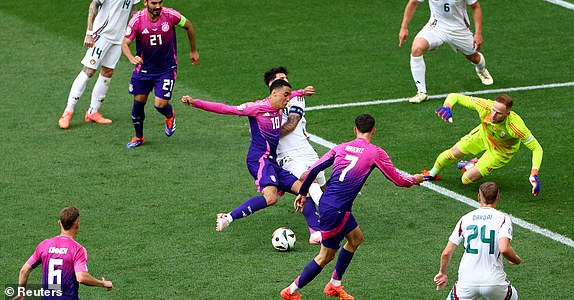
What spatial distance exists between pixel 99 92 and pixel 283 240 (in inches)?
231

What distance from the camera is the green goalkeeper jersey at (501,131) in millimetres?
12953

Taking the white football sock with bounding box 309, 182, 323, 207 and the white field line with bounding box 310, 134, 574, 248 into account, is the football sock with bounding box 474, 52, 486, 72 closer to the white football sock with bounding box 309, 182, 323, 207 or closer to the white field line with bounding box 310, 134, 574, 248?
the white field line with bounding box 310, 134, 574, 248

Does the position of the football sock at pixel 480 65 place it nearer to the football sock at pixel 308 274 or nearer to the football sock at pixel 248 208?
the football sock at pixel 248 208

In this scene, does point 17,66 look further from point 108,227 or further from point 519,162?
point 519,162

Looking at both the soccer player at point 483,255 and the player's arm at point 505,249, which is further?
the soccer player at point 483,255

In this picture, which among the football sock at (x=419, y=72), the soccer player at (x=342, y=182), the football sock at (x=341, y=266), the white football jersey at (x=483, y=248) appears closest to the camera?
the white football jersey at (x=483, y=248)

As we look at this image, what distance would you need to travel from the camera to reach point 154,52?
15.2 meters

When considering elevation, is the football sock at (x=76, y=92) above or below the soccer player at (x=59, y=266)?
below

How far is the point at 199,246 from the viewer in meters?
12.0

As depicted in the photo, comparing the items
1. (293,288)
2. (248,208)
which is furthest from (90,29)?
(293,288)

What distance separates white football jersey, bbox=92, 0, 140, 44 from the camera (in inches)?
648

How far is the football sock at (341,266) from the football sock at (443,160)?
143 inches

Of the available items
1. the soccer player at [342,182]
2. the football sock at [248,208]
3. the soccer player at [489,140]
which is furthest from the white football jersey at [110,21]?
the soccer player at [342,182]

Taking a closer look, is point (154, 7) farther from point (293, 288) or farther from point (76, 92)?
point (293, 288)
